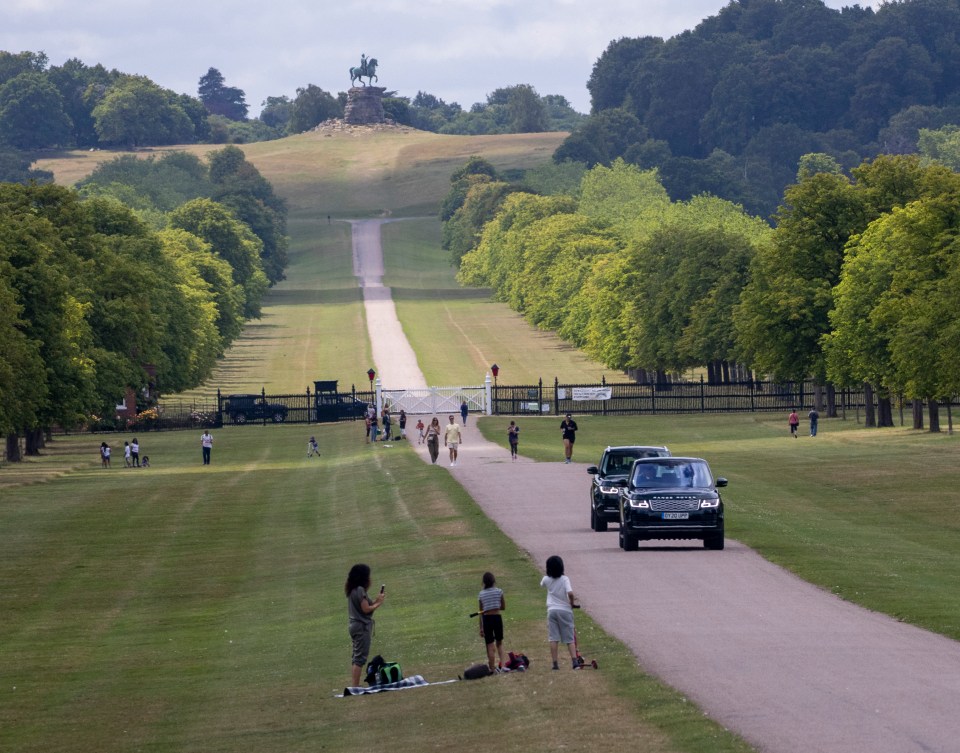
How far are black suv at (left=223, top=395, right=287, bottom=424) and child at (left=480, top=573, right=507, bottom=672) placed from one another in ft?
279

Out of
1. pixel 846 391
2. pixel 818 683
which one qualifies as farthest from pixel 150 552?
pixel 846 391

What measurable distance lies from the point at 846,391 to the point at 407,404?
25171mm

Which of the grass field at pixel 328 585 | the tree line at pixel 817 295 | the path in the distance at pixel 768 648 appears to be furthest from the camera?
the tree line at pixel 817 295

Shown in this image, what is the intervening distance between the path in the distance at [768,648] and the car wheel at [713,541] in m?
0.30

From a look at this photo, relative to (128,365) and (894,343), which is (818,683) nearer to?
(894,343)

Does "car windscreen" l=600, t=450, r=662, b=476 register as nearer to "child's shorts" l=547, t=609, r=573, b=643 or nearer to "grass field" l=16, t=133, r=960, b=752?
"grass field" l=16, t=133, r=960, b=752

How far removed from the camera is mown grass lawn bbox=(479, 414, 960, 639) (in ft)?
107

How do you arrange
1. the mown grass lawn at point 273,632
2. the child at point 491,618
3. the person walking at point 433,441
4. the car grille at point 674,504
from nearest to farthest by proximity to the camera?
the mown grass lawn at point 273,632
the child at point 491,618
the car grille at point 674,504
the person walking at point 433,441

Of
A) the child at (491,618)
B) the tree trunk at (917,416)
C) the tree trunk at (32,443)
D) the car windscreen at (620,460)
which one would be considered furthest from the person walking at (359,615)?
the tree trunk at (917,416)

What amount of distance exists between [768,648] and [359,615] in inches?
201

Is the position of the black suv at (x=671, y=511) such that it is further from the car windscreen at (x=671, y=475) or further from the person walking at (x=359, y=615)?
the person walking at (x=359, y=615)

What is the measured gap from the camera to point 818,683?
21047mm

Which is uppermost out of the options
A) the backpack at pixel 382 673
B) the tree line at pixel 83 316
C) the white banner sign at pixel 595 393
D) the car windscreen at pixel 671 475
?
the tree line at pixel 83 316

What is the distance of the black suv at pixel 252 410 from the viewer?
354 feet
